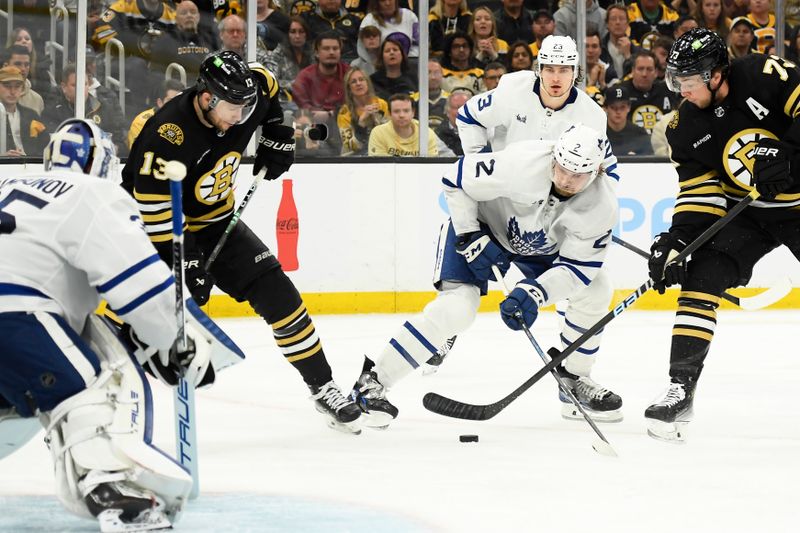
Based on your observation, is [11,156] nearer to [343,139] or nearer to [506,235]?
[343,139]

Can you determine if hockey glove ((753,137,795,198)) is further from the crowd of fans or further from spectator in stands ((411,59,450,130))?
spectator in stands ((411,59,450,130))

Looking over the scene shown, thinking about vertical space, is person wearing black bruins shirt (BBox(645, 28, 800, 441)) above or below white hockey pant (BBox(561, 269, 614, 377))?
above

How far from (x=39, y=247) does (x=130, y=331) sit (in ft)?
0.88

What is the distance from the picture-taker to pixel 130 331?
2322 mm

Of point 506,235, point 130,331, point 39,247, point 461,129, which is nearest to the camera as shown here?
point 39,247

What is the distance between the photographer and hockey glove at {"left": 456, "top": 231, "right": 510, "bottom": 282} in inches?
132

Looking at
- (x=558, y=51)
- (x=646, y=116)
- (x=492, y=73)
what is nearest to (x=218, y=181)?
(x=558, y=51)

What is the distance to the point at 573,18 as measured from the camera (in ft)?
22.9

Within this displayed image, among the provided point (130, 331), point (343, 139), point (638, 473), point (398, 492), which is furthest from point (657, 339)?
point (130, 331)

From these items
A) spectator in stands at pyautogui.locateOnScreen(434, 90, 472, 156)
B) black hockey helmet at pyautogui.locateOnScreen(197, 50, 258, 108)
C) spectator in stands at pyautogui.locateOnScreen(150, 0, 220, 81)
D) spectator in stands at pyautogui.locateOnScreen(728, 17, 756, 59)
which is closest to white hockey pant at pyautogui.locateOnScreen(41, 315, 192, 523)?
black hockey helmet at pyautogui.locateOnScreen(197, 50, 258, 108)

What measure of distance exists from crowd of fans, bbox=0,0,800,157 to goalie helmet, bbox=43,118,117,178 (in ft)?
12.4

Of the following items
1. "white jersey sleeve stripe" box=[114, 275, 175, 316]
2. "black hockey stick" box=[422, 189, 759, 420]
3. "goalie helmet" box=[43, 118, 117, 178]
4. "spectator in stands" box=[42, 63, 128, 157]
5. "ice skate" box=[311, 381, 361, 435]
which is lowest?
"ice skate" box=[311, 381, 361, 435]

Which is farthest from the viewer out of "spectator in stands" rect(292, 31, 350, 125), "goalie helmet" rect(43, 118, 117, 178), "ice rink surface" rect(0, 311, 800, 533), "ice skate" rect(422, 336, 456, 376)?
"spectator in stands" rect(292, 31, 350, 125)

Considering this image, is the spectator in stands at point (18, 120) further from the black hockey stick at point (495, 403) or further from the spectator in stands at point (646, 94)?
the black hockey stick at point (495, 403)
